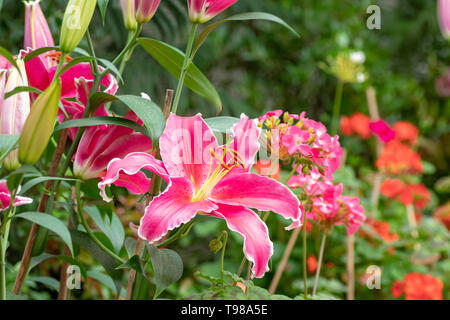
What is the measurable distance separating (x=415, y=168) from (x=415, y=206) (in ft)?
0.68

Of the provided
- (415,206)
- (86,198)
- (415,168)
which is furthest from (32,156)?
(415,206)

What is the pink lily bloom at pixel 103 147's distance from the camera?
521 millimetres

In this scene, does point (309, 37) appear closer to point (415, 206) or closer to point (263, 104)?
point (263, 104)

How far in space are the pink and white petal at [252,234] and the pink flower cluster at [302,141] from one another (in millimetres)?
87

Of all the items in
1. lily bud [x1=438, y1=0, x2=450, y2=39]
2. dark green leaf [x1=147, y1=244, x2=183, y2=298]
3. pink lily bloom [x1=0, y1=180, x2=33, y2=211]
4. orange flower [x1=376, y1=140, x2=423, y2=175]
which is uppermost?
orange flower [x1=376, y1=140, x2=423, y2=175]

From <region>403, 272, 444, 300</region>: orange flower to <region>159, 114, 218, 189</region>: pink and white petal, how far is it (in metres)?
0.69

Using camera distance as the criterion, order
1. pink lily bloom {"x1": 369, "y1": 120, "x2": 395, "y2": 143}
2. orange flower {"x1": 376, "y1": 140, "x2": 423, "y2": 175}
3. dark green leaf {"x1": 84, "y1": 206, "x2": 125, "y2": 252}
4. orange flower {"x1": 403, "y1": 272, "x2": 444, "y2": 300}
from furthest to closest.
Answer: orange flower {"x1": 376, "y1": 140, "x2": 423, "y2": 175} < pink lily bloom {"x1": 369, "y1": 120, "x2": 395, "y2": 143} < orange flower {"x1": 403, "y1": 272, "x2": 444, "y2": 300} < dark green leaf {"x1": 84, "y1": 206, "x2": 125, "y2": 252}

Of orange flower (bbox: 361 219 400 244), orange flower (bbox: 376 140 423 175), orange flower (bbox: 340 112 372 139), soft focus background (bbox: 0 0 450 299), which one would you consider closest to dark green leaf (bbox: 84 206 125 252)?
soft focus background (bbox: 0 0 450 299)

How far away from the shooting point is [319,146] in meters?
0.51

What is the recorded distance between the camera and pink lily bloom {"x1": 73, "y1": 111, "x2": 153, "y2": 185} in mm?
521

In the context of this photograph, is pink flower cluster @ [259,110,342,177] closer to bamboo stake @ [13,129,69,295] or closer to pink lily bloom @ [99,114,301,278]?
pink lily bloom @ [99,114,301,278]

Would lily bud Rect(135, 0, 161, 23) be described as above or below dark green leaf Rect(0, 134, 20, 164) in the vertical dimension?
above

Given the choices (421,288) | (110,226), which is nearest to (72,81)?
(110,226)
